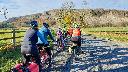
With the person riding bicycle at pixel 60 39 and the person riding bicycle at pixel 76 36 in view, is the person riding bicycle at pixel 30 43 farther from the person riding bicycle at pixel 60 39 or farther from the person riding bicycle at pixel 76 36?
the person riding bicycle at pixel 60 39

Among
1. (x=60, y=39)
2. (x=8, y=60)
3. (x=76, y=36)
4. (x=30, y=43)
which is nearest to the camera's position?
(x=30, y=43)

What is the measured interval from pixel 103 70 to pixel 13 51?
324 inches

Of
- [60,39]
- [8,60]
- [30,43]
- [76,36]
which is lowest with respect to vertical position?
[8,60]

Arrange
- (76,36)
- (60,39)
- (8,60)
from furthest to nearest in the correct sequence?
(60,39)
(76,36)
(8,60)

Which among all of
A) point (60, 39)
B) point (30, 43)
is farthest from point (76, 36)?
point (30, 43)

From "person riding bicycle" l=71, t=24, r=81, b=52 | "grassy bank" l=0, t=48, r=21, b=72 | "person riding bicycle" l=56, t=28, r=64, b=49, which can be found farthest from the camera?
"person riding bicycle" l=56, t=28, r=64, b=49

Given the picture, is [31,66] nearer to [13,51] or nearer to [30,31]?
[30,31]

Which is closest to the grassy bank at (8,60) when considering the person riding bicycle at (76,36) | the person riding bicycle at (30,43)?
the person riding bicycle at (76,36)

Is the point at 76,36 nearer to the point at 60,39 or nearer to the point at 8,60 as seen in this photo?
the point at 8,60

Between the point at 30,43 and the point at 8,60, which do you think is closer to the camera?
the point at 30,43

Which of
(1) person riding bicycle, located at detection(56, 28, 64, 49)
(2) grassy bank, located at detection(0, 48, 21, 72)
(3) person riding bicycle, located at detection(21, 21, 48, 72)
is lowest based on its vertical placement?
(2) grassy bank, located at detection(0, 48, 21, 72)

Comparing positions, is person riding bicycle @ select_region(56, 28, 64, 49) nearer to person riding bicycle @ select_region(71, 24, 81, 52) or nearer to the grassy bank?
the grassy bank

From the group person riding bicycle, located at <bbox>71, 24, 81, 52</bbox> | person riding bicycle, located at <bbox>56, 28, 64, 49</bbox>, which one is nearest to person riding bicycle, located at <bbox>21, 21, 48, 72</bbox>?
person riding bicycle, located at <bbox>71, 24, 81, 52</bbox>

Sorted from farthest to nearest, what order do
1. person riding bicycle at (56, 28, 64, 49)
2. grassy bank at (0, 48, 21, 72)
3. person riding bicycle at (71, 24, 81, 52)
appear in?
person riding bicycle at (56, 28, 64, 49), person riding bicycle at (71, 24, 81, 52), grassy bank at (0, 48, 21, 72)
